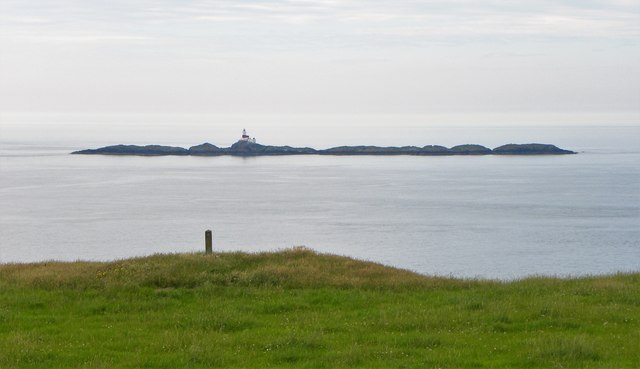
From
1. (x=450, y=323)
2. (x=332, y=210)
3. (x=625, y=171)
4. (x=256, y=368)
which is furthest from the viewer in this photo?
(x=625, y=171)

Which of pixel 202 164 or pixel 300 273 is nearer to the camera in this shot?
pixel 300 273

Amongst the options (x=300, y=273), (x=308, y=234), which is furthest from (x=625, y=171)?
(x=300, y=273)

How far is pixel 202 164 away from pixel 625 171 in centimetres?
9360

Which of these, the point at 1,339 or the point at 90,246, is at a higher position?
the point at 1,339

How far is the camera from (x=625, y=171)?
158375 millimetres

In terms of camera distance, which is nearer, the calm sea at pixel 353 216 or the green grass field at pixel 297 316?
the green grass field at pixel 297 316

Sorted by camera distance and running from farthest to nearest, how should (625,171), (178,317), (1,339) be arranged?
(625,171) → (178,317) → (1,339)

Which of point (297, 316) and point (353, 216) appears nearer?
point (297, 316)

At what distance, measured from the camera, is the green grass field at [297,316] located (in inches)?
543

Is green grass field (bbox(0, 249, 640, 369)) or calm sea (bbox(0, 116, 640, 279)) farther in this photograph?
calm sea (bbox(0, 116, 640, 279))

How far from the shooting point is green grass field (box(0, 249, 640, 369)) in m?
13.8

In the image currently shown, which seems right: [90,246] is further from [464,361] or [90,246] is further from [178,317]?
[464,361]

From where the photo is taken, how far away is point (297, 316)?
58.5 ft

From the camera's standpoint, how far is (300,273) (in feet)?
75.9
